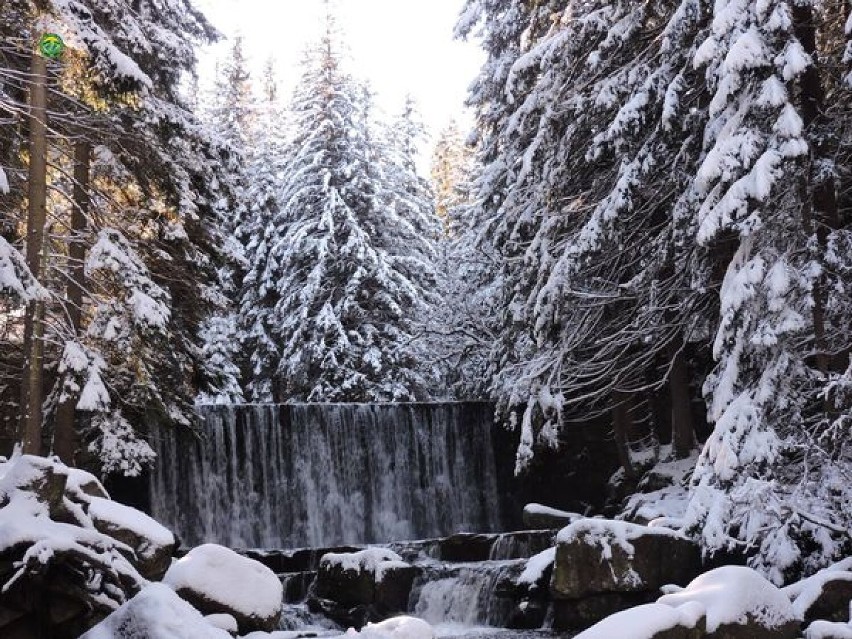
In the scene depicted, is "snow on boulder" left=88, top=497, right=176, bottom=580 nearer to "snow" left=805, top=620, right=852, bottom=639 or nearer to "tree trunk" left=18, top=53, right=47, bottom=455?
"tree trunk" left=18, top=53, right=47, bottom=455

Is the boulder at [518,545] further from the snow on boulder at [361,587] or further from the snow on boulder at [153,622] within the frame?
the snow on boulder at [153,622]

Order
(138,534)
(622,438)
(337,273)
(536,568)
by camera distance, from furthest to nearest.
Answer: (337,273)
(622,438)
(536,568)
(138,534)

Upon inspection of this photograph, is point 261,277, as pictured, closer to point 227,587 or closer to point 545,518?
point 545,518

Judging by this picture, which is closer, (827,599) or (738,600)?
(738,600)

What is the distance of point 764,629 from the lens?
8414 mm

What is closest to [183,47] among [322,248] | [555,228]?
[555,228]

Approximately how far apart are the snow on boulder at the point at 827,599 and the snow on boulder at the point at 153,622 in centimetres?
560

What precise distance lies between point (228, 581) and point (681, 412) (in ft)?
35.7

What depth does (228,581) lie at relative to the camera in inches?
364

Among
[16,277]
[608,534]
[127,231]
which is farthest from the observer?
[127,231]

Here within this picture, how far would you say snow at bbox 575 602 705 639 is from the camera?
7.50 m

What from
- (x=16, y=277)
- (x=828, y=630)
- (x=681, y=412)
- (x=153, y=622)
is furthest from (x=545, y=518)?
(x=16, y=277)

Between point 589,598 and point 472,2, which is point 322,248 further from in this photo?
point 589,598

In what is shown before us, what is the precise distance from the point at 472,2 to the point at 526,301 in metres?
7.73
